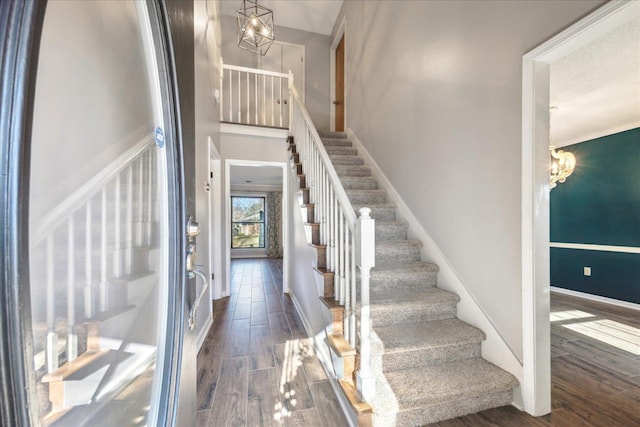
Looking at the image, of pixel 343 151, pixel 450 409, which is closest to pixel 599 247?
pixel 343 151

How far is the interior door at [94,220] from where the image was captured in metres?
0.36

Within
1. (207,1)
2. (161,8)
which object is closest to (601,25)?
(161,8)

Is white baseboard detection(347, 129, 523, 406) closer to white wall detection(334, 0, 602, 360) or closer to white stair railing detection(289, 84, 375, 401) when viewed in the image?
white wall detection(334, 0, 602, 360)

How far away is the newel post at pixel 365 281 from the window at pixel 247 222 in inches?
308

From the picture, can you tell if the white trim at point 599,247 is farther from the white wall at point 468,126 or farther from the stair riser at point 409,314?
the stair riser at point 409,314

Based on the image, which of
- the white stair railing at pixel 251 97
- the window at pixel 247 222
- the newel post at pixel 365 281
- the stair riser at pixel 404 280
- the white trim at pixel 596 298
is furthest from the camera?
the window at pixel 247 222

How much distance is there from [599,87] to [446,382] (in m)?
3.08

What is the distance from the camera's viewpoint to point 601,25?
122 cm

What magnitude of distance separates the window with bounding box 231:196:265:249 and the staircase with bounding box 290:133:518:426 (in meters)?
6.94

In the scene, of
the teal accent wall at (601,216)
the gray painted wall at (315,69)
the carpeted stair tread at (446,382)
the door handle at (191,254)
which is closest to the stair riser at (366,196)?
the carpeted stair tread at (446,382)

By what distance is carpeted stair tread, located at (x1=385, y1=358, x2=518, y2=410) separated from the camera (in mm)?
1484

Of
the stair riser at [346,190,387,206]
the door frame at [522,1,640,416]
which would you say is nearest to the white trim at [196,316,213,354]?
the stair riser at [346,190,387,206]

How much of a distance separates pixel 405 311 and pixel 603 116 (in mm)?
3668

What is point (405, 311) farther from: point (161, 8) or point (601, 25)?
point (161, 8)
